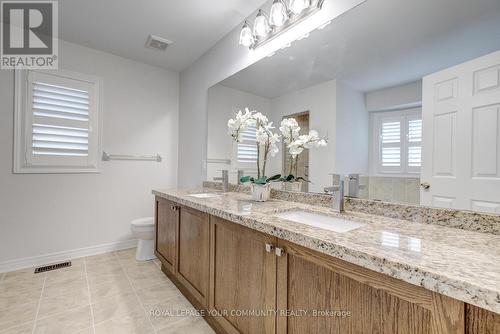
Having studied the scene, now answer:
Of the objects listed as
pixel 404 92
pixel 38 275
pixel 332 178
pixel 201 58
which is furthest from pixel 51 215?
pixel 404 92

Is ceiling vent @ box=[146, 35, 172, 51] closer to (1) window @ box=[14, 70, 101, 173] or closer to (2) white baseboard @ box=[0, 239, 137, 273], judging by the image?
(1) window @ box=[14, 70, 101, 173]

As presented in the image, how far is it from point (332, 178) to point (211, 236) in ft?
2.60

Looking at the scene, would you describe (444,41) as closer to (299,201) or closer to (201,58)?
(299,201)

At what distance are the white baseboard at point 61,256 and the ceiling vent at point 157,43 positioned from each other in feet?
7.47

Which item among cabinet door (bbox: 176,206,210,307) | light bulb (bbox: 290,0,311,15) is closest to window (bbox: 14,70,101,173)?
cabinet door (bbox: 176,206,210,307)

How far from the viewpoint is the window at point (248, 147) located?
1.96 meters

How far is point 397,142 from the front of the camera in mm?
1174

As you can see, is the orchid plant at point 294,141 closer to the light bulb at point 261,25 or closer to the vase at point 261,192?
the vase at point 261,192

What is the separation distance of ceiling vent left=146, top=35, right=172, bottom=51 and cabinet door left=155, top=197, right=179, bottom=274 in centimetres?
161

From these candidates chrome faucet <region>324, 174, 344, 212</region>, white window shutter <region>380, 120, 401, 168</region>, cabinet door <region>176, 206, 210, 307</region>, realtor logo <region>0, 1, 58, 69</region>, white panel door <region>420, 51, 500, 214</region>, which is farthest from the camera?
realtor logo <region>0, 1, 58, 69</region>

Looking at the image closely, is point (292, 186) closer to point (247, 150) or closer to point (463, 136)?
point (247, 150)

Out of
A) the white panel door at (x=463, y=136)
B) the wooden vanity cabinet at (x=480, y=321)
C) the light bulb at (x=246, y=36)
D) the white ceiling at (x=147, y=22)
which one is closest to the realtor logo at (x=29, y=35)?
the white ceiling at (x=147, y=22)

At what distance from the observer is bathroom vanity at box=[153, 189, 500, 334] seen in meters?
0.53

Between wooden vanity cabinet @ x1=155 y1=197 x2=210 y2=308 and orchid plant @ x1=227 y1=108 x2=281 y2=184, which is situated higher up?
orchid plant @ x1=227 y1=108 x2=281 y2=184
